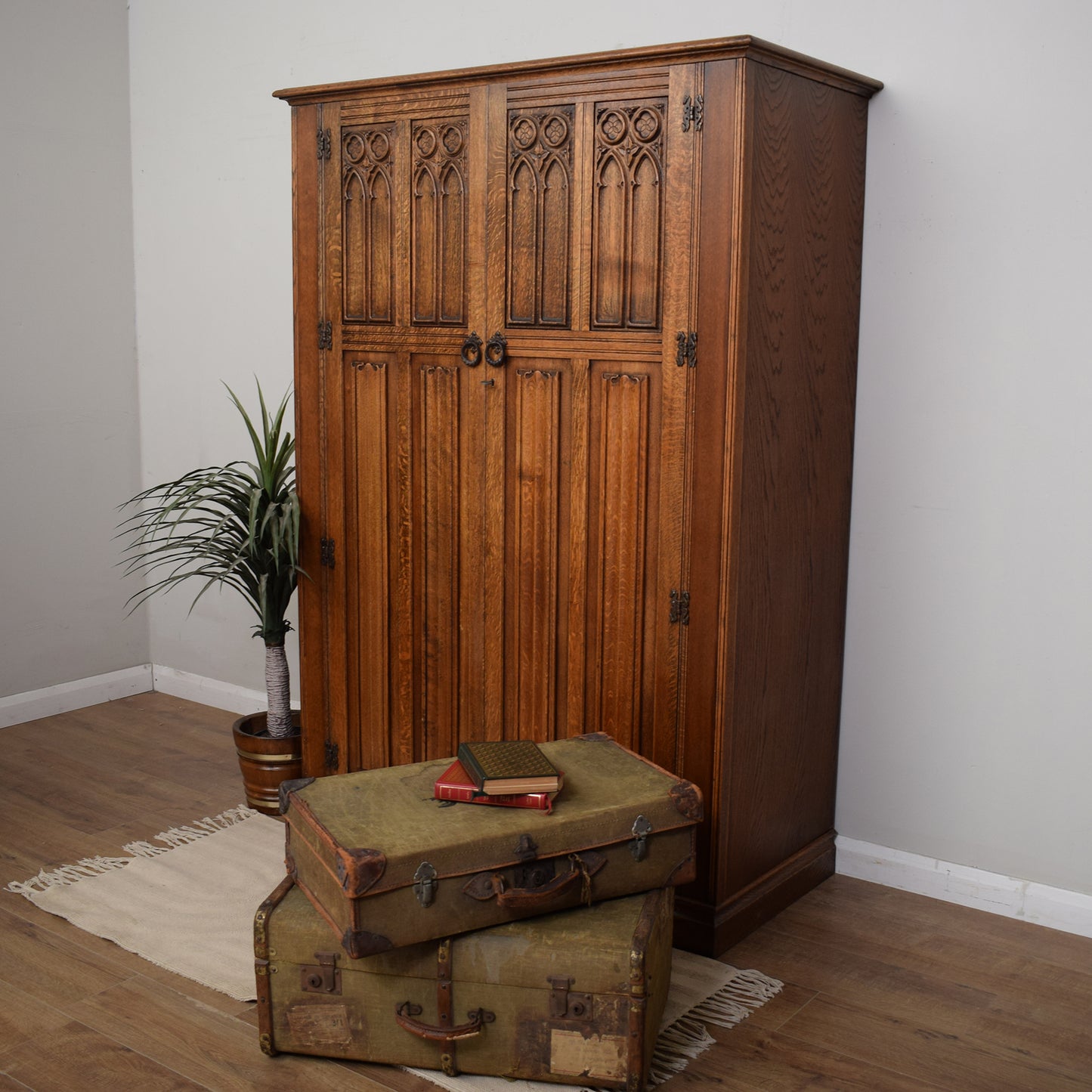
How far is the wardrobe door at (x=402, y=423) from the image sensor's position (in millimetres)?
2975

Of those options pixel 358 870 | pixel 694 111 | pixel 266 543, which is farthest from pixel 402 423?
pixel 358 870

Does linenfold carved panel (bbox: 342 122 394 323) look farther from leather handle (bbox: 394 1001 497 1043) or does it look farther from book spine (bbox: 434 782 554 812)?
leather handle (bbox: 394 1001 497 1043)

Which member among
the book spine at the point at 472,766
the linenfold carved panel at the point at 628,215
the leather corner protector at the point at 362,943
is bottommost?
the leather corner protector at the point at 362,943

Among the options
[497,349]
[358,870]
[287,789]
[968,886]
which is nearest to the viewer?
[358,870]

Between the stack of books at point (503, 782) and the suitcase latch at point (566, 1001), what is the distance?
32 centimetres

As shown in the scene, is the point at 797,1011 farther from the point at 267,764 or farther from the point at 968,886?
the point at 267,764

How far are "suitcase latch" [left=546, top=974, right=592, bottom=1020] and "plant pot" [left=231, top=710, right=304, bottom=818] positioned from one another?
1.49 m

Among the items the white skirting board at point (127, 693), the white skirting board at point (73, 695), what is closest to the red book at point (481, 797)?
the white skirting board at point (127, 693)

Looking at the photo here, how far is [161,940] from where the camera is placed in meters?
2.81

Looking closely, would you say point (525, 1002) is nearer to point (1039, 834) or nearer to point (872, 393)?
point (1039, 834)

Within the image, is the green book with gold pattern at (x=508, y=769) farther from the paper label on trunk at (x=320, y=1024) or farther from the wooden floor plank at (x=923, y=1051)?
the wooden floor plank at (x=923, y=1051)

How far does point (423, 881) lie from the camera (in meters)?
2.22

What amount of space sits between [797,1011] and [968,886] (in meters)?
0.77

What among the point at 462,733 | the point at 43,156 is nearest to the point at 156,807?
the point at 462,733
